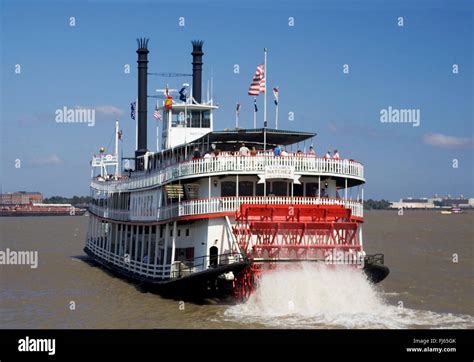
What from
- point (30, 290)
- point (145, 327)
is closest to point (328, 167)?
point (145, 327)

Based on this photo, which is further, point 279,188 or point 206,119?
point 206,119

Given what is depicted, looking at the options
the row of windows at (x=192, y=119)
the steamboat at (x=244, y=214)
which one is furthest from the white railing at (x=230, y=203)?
the row of windows at (x=192, y=119)

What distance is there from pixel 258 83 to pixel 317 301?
857 cm

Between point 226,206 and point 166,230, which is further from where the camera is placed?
point 166,230

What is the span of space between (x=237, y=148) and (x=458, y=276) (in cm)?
1274

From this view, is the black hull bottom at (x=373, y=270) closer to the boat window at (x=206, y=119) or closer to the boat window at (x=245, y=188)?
the boat window at (x=245, y=188)

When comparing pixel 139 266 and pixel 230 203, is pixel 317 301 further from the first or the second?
pixel 139 266

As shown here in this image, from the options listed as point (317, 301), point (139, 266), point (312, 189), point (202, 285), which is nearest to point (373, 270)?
point (317, 301)

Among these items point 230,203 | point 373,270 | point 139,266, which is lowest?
point 139,266

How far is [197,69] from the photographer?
42031 mm

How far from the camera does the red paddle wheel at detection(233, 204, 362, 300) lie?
24.2 metres
